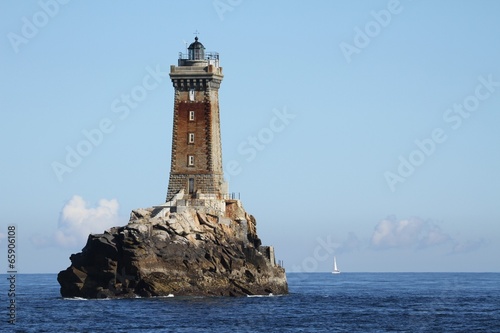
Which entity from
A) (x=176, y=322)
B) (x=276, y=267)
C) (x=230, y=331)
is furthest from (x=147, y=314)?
(x=276, y=267)

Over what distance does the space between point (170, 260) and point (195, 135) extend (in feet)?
62.7

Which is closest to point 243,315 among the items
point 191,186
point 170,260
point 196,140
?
point 170,260

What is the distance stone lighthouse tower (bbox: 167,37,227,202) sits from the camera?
128 m

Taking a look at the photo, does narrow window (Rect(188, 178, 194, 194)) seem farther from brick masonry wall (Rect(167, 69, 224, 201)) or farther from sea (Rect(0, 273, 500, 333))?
sea (Rect(0, 273, 500, 333))

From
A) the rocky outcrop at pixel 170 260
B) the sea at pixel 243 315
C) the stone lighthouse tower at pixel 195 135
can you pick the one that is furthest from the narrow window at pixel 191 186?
the sea at pixel 243 315

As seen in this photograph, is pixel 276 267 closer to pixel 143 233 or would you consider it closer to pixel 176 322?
pixel 143 233

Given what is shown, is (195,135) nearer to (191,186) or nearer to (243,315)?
(191,186)

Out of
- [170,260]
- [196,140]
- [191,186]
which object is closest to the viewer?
[170,260]

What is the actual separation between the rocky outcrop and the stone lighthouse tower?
16.0 feet

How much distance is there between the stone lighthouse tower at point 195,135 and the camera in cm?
12800

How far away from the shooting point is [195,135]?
422 ft

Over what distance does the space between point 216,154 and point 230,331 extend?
4382 cm

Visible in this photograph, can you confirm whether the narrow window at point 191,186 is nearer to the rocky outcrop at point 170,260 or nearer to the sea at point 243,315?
the rocky outcrop at point 170,260

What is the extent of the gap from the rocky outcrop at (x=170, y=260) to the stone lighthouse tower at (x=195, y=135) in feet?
16.0
